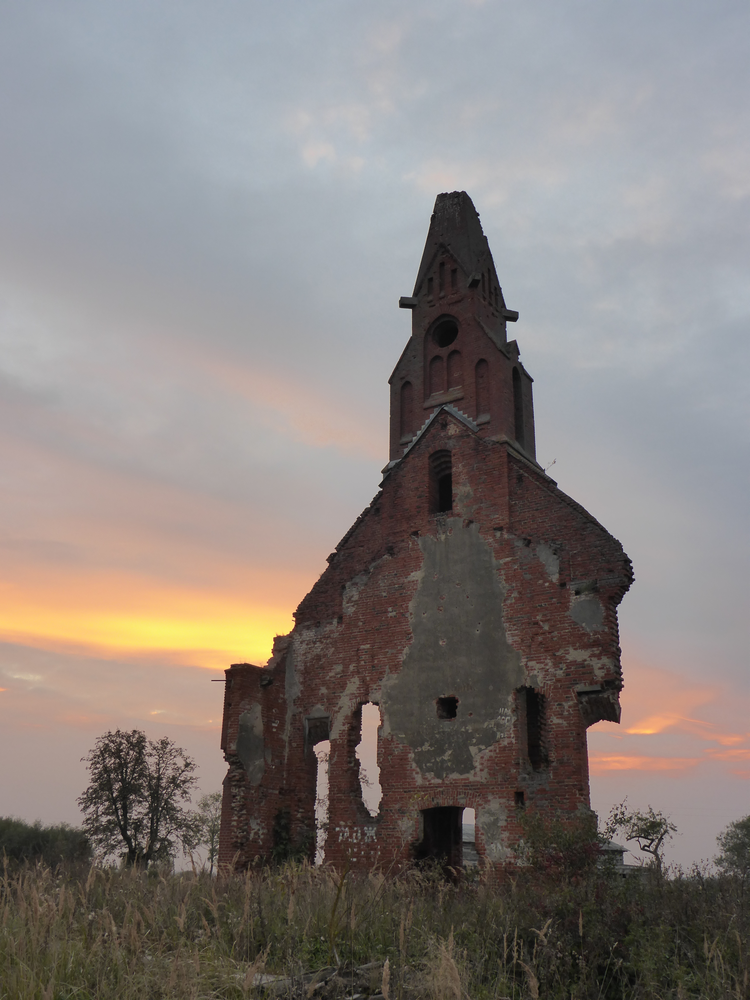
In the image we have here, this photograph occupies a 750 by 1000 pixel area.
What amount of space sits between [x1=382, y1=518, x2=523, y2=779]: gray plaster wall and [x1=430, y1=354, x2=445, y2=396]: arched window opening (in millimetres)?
3893

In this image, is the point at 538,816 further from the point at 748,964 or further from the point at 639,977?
the point at 748,964

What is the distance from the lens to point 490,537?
15.7 meters

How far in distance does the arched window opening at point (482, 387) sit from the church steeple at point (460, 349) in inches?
0.8

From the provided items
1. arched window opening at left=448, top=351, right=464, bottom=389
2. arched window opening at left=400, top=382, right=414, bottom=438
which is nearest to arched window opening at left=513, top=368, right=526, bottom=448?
arched window opening at left=448, top=351, right=464, bottom=389

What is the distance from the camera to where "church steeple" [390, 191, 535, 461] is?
59.3ft

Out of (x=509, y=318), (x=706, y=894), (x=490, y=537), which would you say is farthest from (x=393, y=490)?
(x=706, y=894)

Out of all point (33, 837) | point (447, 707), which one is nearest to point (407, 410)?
point (447, 707)

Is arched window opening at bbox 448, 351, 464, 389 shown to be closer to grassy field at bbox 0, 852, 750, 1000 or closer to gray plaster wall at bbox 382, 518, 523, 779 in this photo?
gray plaster wall at bbox 382, 518, 523, 779

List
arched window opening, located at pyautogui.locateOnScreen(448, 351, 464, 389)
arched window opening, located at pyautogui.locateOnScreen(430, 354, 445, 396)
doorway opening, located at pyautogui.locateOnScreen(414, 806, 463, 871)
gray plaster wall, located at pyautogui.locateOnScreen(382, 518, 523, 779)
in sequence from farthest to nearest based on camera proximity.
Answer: arched window opening, located at pyautogui.locateOnScreen(430, 354, 445, 396) → arched window opening, located at pyautogui.locateOnScreen(448, 351, 464, 389) → doorway opening, located at pyautogui.locateOnScreen(414, 806, 463, 871) → gray plaster wall, located at pyautogui.locateOnScreen(382, 518, 523, 779)

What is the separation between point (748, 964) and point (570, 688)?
24.1 ft

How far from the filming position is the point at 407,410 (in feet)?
63.6

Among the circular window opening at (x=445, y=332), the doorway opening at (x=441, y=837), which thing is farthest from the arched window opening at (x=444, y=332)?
the doorway opening at (x=441, y=837)

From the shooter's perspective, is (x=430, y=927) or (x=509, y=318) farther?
(x=509, y=318)

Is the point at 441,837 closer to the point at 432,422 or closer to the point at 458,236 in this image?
the point at 432,422
